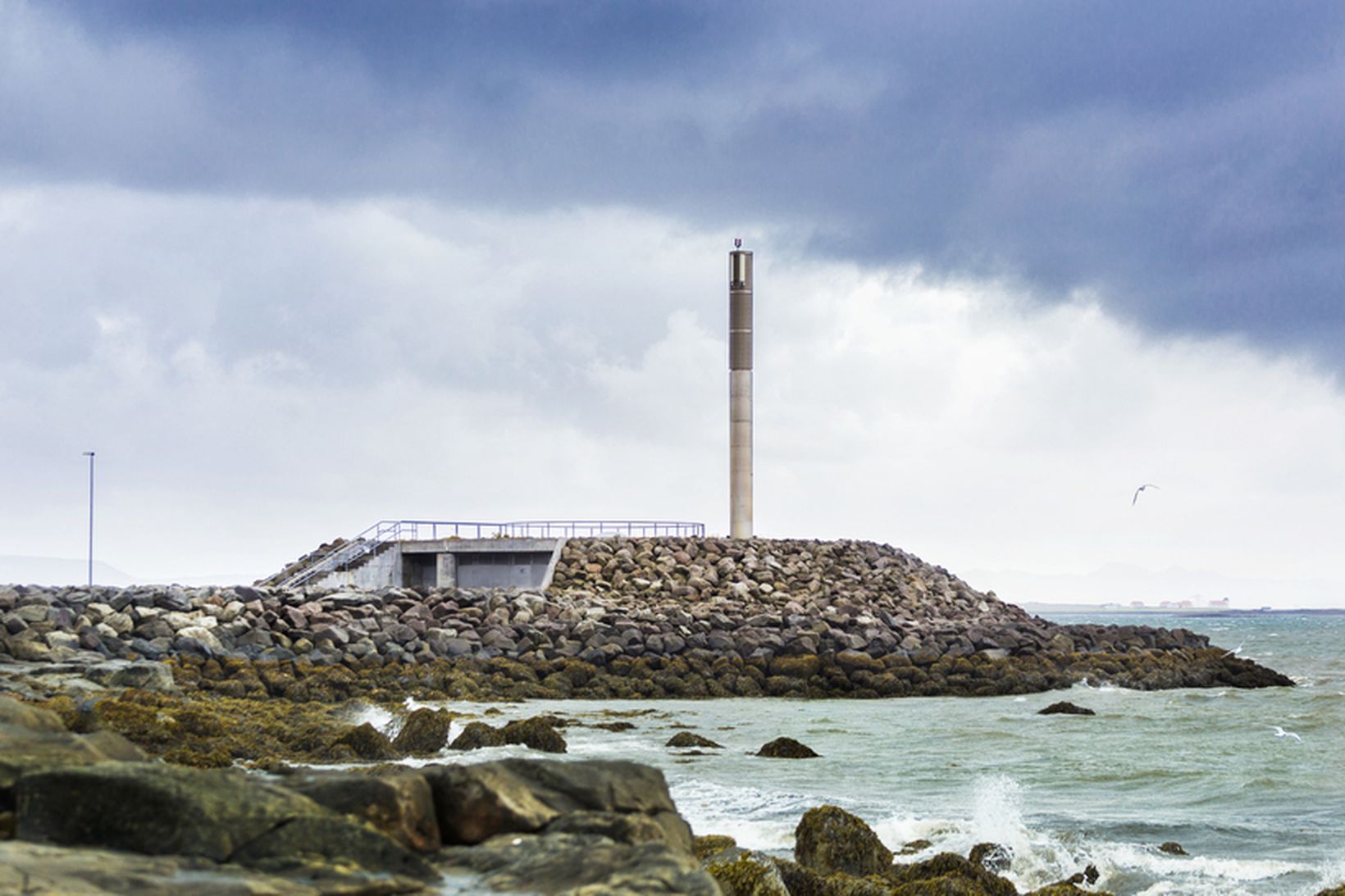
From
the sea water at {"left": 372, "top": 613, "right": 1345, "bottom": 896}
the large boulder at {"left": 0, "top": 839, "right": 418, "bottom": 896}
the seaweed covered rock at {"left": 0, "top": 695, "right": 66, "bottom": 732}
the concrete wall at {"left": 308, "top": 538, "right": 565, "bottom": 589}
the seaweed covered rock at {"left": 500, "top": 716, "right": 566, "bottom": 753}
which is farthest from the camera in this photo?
the concrete wall at {"left": 308, "top": 538, "right": 565, "bottom": 589}

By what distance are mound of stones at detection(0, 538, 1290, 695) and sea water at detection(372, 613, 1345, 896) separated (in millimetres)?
3516

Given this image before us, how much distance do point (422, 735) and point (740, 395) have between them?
29.5m

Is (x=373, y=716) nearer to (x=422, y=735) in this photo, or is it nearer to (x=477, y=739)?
(x=477, y=739)

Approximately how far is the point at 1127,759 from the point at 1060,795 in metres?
4.11

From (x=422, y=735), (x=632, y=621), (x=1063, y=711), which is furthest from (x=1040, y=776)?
(x=632, y=621)

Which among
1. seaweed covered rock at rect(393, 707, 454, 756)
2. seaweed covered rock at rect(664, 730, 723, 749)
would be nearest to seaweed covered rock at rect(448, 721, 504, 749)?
seaweed covered rock at rect(393, 707, 454, 756)

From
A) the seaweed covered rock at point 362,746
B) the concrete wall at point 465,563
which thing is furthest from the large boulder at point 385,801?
the concrete wall at point 465,563

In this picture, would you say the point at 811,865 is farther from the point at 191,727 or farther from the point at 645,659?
the point at 645,659

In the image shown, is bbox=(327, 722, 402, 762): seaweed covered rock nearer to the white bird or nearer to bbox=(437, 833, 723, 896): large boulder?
bbox=(437, 833, 723, 896): large boulder

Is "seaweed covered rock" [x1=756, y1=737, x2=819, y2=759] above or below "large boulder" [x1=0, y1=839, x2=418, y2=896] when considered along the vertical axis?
below

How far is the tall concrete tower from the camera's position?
4612cm

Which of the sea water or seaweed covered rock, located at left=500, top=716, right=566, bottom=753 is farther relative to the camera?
seaweed covered rock, located at left=500, top=716, right=566, bottom=753

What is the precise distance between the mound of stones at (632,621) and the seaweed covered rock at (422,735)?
33.2 ft

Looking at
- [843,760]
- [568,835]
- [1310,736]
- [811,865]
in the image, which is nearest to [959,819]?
[811,865]
